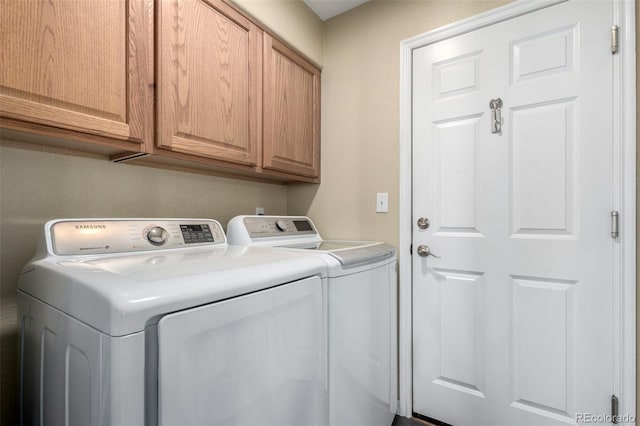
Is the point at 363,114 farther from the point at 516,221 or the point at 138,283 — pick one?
the point at 138,283

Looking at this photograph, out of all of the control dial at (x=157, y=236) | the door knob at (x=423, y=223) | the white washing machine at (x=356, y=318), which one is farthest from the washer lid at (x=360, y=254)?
the control dial at (x=157, y=236)

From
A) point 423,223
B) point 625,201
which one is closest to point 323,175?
point 423,223

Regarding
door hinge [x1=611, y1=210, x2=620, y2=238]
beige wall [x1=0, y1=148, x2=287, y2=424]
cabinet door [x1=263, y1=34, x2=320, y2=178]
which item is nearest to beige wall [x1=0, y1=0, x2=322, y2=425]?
beige wall [x1=0, y1=148, x2=287, y2=424]

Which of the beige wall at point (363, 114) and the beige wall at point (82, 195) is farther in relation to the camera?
the beige wall at point (363, 114)

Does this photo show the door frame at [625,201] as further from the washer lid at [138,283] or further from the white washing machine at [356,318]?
the washer lid at [138,283]

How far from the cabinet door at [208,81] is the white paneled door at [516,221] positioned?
36.5 inches

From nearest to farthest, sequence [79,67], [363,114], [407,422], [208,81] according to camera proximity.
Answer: [79,67] → [208,81] → [407,422] → [363,114]

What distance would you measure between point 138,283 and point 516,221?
61.6 inches

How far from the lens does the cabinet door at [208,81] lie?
4.01ft

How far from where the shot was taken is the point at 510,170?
1494 mm

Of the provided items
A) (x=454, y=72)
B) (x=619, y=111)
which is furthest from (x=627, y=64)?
(x=454, y=72)

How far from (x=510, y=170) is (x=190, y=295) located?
1503 mm

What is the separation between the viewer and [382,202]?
1861mm

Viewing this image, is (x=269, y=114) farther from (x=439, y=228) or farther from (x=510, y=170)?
(x=510, y=170)
